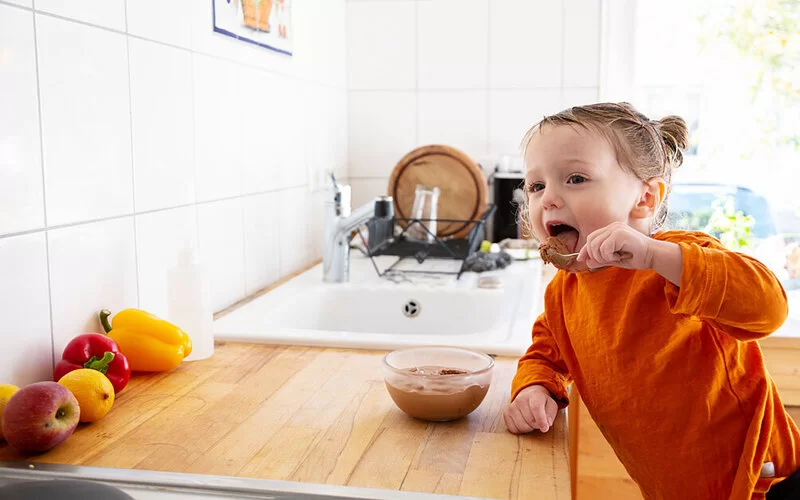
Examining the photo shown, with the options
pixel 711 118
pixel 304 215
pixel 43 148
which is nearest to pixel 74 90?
pixel 43 148

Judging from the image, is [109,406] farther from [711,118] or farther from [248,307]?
[711,118]

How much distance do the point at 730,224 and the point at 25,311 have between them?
2395 mm

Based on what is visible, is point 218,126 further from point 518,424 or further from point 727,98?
point 727,98

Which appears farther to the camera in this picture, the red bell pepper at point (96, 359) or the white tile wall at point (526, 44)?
the white tile wall at point (526, 44)

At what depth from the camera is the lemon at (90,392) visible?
96 centimetres

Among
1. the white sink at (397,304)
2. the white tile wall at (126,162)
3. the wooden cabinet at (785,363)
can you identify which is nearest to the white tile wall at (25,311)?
the white tile wall at (126,162)

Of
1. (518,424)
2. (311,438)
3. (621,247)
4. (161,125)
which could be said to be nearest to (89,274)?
(161,125)

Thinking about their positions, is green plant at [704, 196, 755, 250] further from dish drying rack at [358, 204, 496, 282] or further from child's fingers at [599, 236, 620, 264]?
child's fingers at [599, 236, 620, 264]

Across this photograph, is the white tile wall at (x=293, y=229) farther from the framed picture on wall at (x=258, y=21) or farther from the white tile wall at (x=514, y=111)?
the white tile wall at (x=514, y=111)

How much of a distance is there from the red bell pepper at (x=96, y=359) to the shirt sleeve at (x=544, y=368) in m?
0.56

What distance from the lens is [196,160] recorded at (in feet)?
4.99

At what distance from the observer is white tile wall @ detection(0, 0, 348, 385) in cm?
102

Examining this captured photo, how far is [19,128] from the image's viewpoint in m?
1.01

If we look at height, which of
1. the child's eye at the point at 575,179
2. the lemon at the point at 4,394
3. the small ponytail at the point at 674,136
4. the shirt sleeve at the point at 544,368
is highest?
the small ponytail at the point at 674,136
